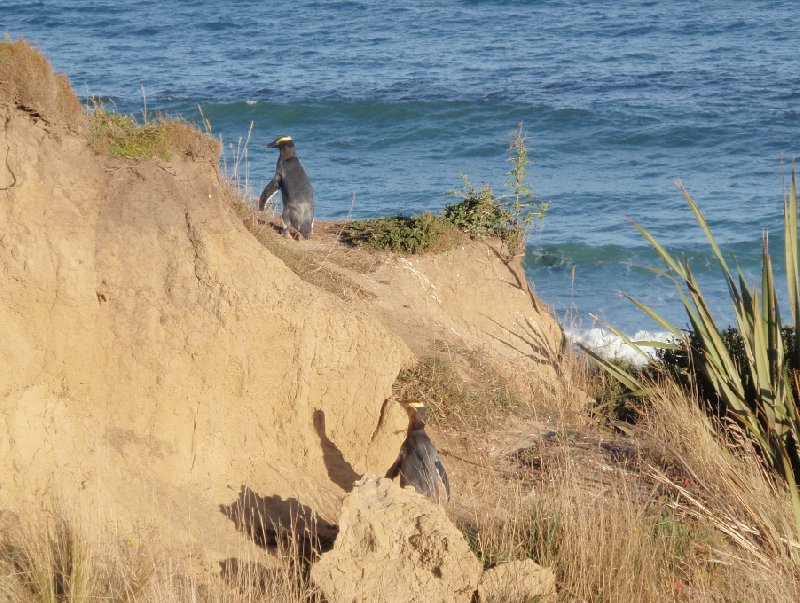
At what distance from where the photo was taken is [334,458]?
725 centimetres

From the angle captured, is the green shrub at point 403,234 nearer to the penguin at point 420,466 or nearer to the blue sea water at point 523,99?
the penguin at point 420,466

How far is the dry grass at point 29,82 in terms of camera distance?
605cm

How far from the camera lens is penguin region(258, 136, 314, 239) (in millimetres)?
10773

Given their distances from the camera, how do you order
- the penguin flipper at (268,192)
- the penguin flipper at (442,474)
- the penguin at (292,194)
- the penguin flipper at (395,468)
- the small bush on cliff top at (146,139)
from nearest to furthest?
the small bush on cliff top at (146,139), the penguin flipper at (442,474), the penguin flipper at (395,468), the penguin at (292,194), the penguin flipper at (268,192)

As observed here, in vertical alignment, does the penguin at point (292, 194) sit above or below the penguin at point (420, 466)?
above

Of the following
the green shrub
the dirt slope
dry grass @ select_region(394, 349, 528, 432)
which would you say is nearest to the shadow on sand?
the dirt slope

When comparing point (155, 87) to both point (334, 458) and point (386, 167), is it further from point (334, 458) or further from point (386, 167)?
point (334, 458)

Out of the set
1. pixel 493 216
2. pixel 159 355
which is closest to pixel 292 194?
pixel 493 216

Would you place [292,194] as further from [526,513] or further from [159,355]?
[526,513]

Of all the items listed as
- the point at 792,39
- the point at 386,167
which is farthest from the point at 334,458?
the point at 792,39

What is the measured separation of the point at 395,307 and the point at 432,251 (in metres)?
1.39

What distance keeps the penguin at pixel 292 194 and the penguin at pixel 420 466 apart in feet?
11.5

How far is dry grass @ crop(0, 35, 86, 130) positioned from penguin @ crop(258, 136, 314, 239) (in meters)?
4.28

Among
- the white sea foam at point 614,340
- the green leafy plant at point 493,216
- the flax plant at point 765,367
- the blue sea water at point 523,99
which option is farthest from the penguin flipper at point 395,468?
the blue sea water at point 523,99
